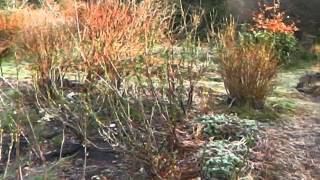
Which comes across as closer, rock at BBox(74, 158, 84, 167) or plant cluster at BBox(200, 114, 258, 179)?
plant cluster at BBox(200, 114, 258, 179)

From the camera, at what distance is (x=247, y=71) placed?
571cm

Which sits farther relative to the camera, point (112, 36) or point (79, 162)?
point (112, 36)

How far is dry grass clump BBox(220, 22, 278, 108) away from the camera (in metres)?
5.75

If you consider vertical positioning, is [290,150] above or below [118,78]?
below

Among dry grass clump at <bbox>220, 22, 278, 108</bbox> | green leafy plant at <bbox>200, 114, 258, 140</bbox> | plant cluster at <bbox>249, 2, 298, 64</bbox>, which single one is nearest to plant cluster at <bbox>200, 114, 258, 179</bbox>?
green leafy plant at <bbox>200, 114, 258, 140</bbox>

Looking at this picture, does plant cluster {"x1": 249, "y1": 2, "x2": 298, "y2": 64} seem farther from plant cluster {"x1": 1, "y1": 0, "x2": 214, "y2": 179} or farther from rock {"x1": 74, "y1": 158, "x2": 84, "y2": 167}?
rock {"x1": 74, "y1": 158, "x2": 84, "y2": 167}

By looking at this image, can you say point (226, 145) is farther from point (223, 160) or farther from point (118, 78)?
point (118, 78)

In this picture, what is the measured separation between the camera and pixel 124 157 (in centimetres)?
429

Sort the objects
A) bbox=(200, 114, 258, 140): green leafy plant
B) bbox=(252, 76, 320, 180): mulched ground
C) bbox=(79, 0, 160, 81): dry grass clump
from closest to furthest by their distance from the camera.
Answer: bbox=(252, 76, 320, 180): mulched ground < bbox=(200, 114, 258, 140): green leafy plant < bbox=(79, 0, 160, 81): dry grass clump

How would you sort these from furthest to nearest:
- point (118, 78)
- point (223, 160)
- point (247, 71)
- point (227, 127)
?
point (247, 71), point (118, 78), point (227, 127), point (223, 160)

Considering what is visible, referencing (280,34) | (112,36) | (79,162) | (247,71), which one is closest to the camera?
(79,162)

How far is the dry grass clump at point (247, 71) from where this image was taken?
226 inches

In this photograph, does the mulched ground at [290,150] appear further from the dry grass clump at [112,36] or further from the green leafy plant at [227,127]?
the dry grass clump at [112,36]

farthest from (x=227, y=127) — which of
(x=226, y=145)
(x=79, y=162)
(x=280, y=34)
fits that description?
(x=280, y=34)
